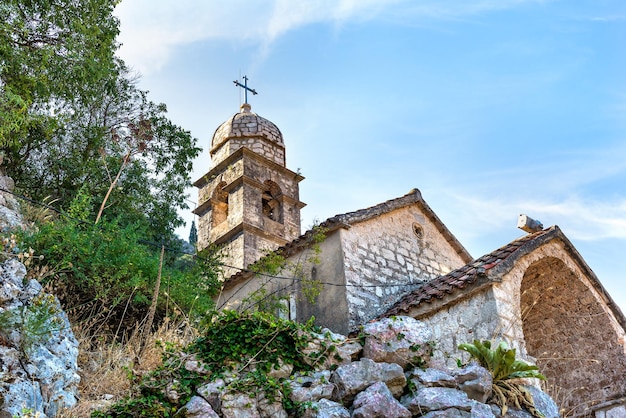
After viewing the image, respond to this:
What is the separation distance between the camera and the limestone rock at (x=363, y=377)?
18.5 feet

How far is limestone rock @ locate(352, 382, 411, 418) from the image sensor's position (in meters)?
5.36

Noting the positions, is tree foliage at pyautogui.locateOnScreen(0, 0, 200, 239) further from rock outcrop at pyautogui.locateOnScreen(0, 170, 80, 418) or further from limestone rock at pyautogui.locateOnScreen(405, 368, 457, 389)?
limestone rock at pyautogui.locateOnScreen(405, 368, 457, 389)

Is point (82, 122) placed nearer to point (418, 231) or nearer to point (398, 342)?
point (418, 231)

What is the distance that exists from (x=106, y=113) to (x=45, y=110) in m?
1.91

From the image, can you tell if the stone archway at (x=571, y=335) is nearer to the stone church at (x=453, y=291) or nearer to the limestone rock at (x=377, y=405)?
the stone church at (x=453, y=291)

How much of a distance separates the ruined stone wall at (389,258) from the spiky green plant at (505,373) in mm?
3995

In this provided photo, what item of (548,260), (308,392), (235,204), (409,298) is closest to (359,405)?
(308,392)

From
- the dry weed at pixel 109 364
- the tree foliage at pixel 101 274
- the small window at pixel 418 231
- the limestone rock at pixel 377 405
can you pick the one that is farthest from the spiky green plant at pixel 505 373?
the small window at pixel 418 231

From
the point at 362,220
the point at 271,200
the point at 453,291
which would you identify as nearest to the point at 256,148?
the point at 271,200

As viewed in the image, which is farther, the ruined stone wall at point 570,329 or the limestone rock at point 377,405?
the ruined stone wall at point 570,329

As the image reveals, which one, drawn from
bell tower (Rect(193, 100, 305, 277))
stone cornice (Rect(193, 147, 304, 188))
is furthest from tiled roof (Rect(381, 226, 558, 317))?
stone cornice (Rect(193, 147, 304, 188))

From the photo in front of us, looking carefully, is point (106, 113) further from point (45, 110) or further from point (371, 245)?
point (371, 245)

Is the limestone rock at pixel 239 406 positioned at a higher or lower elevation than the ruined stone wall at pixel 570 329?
lower

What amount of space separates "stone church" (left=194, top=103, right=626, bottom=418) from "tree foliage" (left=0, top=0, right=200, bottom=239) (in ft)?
10.4
